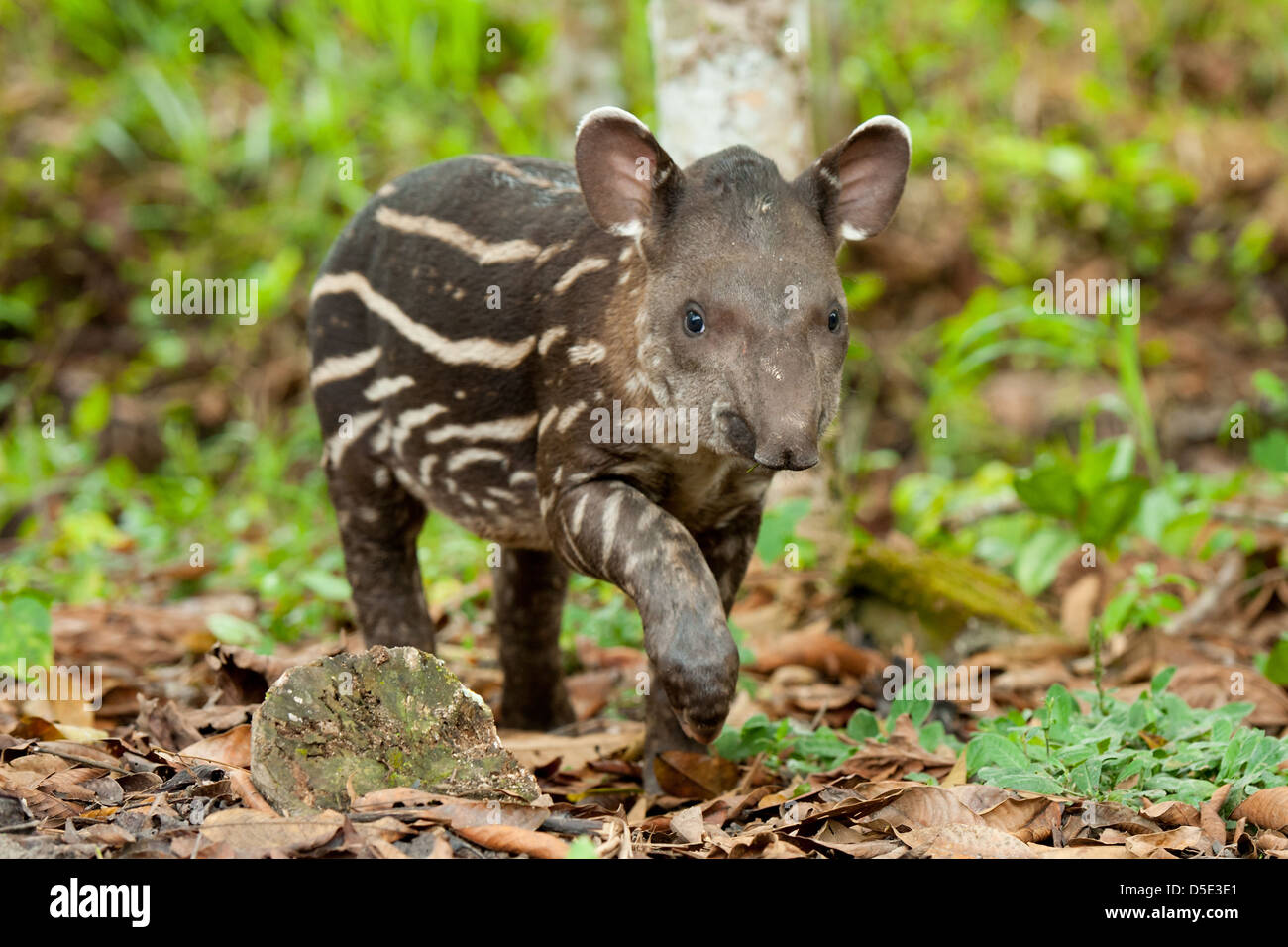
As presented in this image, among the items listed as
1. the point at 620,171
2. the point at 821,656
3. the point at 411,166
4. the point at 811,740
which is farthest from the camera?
the point at 411,166

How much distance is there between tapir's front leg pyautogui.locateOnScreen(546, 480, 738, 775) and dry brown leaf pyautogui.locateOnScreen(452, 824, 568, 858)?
71 centimetres

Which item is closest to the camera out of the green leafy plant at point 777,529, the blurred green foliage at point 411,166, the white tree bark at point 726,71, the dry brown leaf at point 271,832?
the dry brown leaf at point 271,832

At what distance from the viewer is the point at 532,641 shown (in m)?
5.48

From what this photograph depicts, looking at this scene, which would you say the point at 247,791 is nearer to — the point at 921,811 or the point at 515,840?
the point at 515,840

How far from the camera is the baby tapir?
13.0 feet

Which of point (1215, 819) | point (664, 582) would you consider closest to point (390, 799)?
point (664, 582)

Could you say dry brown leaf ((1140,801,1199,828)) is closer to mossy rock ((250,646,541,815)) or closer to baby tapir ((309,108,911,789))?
baby tapir ((309,108,911,789))

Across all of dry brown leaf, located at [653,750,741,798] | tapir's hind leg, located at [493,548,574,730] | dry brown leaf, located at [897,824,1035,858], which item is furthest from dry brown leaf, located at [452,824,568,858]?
tapir's hind leg, located at [493,548,574,730]

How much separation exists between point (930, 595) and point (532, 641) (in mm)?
1663

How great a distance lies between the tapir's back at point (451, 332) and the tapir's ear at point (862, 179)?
0.82 metres

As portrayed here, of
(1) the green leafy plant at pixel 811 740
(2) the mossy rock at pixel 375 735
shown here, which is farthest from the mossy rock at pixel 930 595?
(2) the mossy rock at pixel 375 735

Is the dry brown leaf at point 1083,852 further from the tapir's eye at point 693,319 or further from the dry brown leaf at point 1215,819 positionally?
the tapir's eye at point 693,319

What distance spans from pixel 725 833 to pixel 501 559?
7.37 ft

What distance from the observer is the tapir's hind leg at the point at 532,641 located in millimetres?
5488
